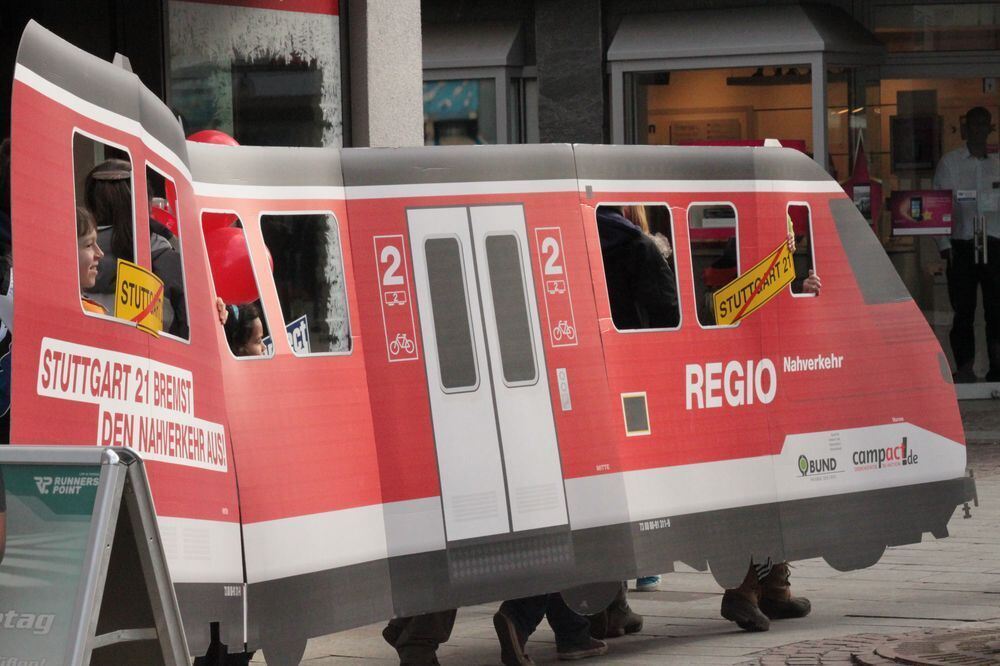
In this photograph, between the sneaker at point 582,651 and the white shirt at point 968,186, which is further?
the white shirt at point 968,186

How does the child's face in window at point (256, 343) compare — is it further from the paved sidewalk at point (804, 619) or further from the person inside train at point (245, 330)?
the paved sidewalk at point (804, 619)

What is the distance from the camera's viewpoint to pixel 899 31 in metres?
16.1

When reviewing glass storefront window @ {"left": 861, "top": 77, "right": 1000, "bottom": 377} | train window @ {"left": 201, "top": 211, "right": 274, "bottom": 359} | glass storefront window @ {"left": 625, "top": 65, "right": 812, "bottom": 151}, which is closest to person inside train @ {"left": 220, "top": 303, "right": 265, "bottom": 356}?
train window @ {"left": 201, "top": 211, "right": 274, "bottom": 359}

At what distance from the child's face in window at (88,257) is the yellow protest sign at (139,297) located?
83mm

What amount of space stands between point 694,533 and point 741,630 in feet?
2.69

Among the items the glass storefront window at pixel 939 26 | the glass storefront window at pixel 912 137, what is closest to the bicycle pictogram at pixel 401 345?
the glass storefront window at pixel 912 137

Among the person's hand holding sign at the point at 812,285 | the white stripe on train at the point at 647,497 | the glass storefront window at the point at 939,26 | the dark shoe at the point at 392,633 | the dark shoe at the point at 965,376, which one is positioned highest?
the glass storefront window at the point at 939,26

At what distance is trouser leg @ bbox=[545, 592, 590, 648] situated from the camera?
7.42m

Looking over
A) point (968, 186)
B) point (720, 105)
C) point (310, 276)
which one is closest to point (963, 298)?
point (968, 186)

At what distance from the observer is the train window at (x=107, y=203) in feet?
17.6

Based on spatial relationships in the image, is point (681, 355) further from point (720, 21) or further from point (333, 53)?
point (720, 21)

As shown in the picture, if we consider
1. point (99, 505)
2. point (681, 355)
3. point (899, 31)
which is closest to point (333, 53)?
point (681, 355)

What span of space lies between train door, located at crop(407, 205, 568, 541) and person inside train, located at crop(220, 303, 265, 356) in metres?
0.68

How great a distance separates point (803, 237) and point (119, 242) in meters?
3.44
